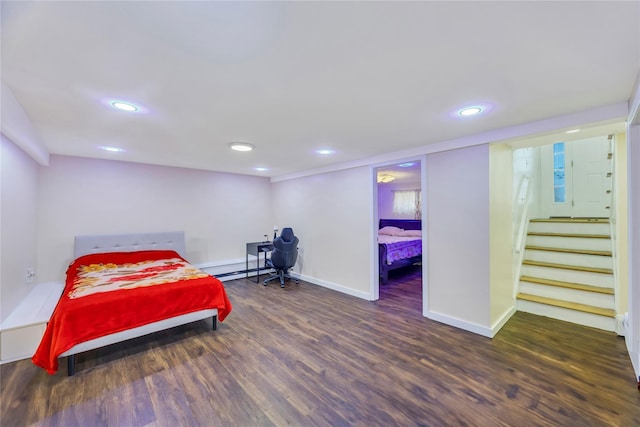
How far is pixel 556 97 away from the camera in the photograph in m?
1.88

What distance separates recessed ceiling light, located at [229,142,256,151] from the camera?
3094 mm

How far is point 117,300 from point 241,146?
2.04 metres

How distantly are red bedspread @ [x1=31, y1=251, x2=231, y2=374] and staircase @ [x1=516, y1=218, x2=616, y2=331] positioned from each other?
4.03 meters

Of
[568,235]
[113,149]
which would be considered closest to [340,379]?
[113,149]

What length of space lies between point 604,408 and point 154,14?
3436 mm

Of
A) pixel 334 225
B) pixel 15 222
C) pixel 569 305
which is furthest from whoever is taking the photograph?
pixel 334 225

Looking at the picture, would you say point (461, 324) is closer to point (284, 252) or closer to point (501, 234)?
point (501, 234)

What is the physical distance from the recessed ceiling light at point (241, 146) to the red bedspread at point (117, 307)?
1626mm

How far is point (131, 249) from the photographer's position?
4.16m

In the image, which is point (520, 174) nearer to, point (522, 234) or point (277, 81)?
point (522, 234)

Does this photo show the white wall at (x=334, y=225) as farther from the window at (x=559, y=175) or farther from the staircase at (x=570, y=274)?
the window at (x=559, y=175)

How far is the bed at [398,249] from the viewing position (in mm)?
4780

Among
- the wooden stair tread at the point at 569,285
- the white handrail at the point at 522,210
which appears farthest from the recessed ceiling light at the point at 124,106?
the wooden stair tread at the point at 569,285

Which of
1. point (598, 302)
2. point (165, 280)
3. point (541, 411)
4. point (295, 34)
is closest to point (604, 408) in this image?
point (541, 411)
